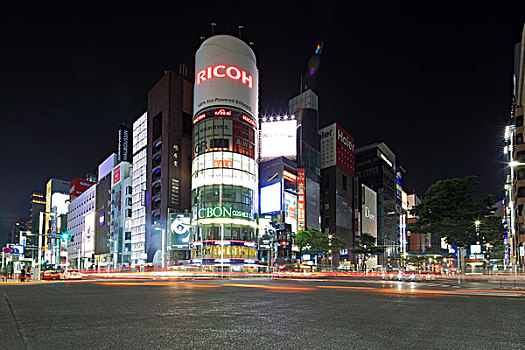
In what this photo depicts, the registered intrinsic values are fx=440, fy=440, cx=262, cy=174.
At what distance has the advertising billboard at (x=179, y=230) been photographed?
87250 mm

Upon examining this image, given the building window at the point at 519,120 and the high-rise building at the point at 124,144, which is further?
the high-rise building at the point at 124,144

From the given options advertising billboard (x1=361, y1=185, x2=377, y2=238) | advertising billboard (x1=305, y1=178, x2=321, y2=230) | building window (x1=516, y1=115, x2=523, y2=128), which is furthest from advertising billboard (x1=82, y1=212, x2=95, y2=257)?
building window (x1=516, y1=115, x2=523, y2=128)

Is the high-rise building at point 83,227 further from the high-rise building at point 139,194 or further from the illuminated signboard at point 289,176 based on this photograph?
the illuminated signboard at point 289,176

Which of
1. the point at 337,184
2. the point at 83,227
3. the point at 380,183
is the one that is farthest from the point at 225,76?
the point at 380,183

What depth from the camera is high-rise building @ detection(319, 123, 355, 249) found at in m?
148

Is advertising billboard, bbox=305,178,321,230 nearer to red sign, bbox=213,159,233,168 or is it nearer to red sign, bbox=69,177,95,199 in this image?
red sign, bbox=213,159,233,168

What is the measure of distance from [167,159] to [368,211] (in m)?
100

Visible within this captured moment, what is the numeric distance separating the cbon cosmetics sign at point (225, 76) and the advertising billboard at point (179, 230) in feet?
73.6

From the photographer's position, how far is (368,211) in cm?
17362

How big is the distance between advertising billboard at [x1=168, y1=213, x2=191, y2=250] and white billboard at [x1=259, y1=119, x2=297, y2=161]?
933 inches

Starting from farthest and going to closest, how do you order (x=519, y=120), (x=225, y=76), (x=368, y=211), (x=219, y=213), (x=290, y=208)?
1. (x=368, y=211)
2. (x=290, y=208)
3. (x=225, y=76)
4. (x=219, y=213)
5. (x=519, y=120)

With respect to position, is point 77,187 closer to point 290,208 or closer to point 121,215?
point 121,215

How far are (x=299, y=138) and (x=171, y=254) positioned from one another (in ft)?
191

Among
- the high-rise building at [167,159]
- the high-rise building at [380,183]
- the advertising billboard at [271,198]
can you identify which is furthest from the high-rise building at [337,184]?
the high-rise building at [167,159]
